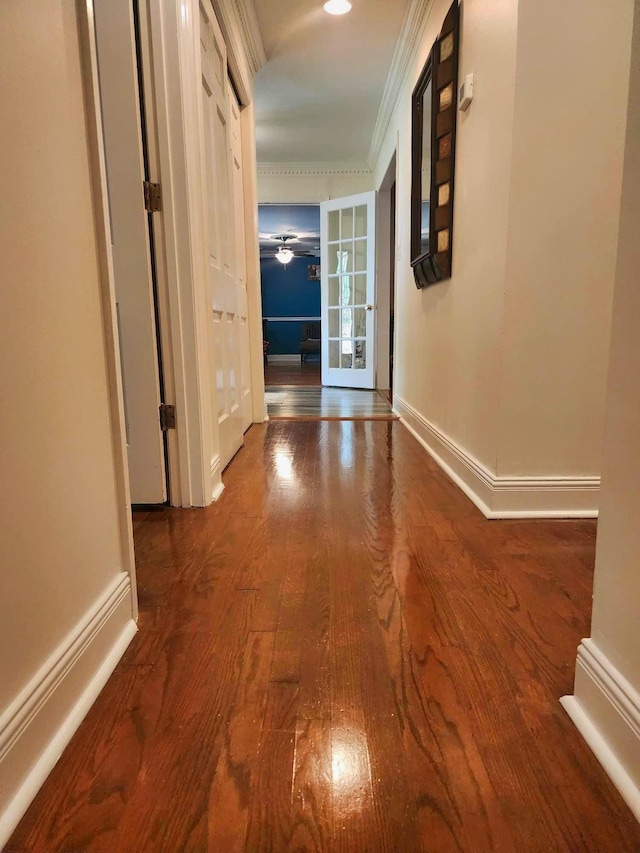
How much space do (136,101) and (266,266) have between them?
33.6ft

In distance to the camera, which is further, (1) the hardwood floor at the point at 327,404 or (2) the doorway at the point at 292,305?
(2) the doorway at the point at 292,305

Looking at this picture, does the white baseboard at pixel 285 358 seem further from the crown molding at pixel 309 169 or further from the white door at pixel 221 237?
the white door at pixel 221 237

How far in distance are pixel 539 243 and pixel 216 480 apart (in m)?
1.43

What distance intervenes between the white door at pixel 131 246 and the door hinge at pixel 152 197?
3 cm

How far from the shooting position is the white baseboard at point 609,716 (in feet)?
2.23

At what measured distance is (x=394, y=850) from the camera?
0.62 m

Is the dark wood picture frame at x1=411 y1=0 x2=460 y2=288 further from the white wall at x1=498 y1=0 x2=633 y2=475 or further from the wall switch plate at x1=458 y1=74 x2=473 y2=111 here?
the white wall at x1=498 y1=0 x2=633 y2=475

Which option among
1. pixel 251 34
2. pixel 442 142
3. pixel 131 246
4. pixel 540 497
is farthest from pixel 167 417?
pixel 251 34

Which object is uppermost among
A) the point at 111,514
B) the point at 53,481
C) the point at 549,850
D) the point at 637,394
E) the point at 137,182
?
the point at 137,182

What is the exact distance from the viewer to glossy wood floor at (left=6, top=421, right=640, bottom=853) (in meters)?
0.65

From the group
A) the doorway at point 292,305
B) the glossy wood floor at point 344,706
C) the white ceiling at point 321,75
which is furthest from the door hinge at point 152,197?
the doorway at point 292,305

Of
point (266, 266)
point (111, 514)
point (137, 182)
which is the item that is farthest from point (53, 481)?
point (266, 266)

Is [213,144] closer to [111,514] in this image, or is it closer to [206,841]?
[111,514]

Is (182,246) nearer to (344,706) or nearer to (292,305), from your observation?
(344,706)
